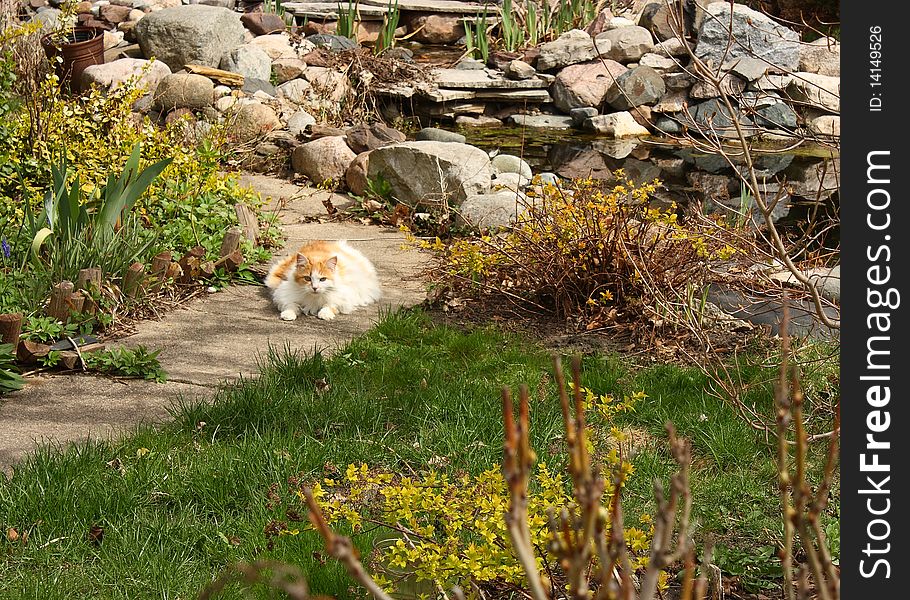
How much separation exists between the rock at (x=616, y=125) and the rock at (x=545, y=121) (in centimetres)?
39

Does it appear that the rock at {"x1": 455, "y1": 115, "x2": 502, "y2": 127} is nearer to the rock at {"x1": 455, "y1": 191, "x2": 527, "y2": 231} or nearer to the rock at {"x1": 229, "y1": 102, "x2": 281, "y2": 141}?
the rock at {"x1": 229, "y1": 102, "x2": 281, "y2": 141}

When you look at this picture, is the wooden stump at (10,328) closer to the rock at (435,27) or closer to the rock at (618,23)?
the rock at (435,27)

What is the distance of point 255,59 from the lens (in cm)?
1336

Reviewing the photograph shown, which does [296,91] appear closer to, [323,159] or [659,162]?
[323,159]

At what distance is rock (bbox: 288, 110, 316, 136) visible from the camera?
37.1 feet

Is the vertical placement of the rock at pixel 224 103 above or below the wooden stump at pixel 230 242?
above

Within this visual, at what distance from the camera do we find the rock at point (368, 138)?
10.3 meters

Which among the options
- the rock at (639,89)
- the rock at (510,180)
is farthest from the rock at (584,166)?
the rock at (639,89)

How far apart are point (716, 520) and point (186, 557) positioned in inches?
75.6

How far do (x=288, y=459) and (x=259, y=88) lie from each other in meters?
9.40

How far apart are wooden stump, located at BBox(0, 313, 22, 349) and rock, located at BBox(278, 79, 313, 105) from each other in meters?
7.71

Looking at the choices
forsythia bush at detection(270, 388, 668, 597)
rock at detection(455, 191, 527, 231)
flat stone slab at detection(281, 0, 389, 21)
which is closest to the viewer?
forsythia bush at detection(270, 388, 668, 597)

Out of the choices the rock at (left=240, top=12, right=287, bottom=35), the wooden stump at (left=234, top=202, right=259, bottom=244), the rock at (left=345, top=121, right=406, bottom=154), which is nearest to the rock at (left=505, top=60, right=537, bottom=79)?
the rock at (left=240, top=12, right=287, bottom=35)

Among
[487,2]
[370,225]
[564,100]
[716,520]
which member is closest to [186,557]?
[716,520]
